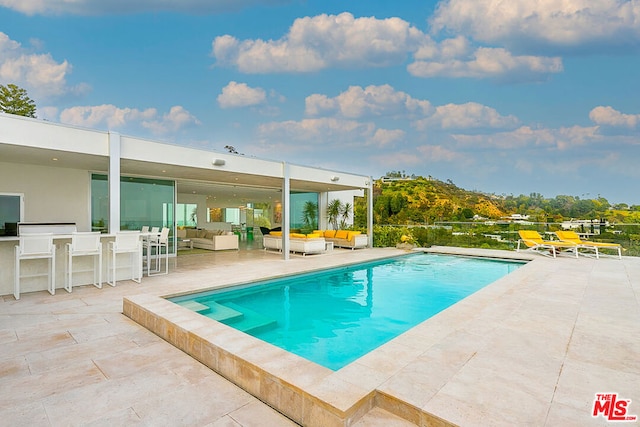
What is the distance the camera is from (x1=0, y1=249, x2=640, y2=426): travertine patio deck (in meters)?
2.28

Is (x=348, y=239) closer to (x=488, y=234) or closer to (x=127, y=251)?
(x=488, y=234)

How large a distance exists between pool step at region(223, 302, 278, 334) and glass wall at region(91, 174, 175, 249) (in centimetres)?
684

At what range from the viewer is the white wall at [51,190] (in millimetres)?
8461

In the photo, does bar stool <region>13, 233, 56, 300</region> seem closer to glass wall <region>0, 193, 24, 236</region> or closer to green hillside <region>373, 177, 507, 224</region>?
glass wall <region>0, 193, 24, 236</region>

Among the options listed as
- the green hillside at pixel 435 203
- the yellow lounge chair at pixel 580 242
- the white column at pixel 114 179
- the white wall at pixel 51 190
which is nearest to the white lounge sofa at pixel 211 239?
the white wall at pixel 51 190

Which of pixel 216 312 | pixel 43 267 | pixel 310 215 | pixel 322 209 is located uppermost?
pixel 322 209

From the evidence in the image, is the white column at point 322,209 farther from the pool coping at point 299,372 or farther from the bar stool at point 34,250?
the pool coping at point 299,372

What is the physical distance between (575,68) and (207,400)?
39.1 metres

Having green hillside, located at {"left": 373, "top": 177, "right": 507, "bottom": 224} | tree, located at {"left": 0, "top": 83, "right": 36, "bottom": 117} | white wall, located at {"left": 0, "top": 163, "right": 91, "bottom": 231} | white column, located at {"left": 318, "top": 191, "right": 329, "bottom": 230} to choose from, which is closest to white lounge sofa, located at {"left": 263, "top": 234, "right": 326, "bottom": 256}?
white column, located at {"left": 318, "top": 191, "right": 329, "bottom": 230}

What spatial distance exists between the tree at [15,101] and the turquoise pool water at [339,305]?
2796 cm

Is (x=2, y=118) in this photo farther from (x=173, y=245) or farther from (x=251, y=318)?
(x=173, y=245)

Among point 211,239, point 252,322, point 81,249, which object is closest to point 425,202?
point 211,239
